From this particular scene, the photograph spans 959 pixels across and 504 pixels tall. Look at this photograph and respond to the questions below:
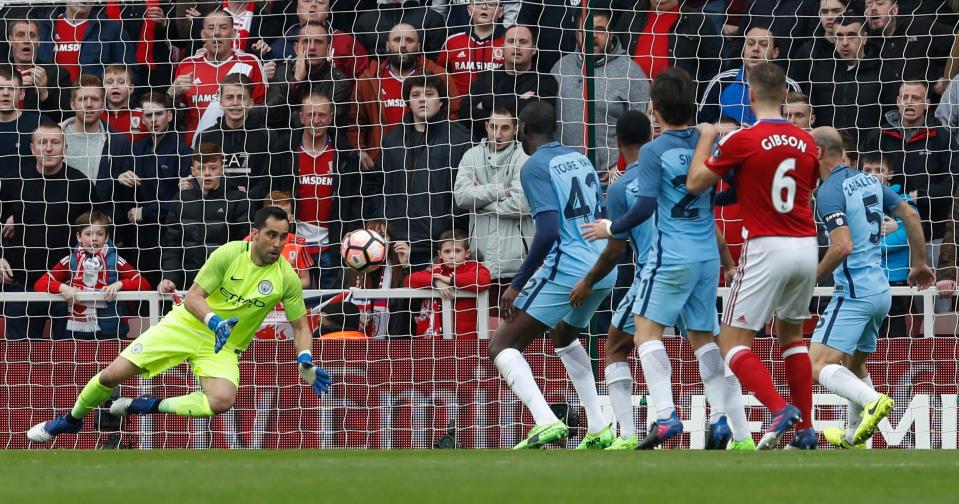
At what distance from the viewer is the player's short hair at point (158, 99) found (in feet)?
44.5

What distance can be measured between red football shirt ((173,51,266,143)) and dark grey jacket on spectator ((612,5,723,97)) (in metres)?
3.30

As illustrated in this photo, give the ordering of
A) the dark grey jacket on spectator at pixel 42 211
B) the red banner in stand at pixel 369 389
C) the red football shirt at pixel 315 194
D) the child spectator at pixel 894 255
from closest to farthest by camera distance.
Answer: the child spectator at pixel 894 255
the red banner in stand at pixel 369 389
the red football shirt at pixel 315 194
the dark grey jacket on spectator at pixel 42 211

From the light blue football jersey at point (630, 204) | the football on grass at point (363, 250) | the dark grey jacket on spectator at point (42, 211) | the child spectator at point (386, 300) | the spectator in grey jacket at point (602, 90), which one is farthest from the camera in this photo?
the dark grey jacket on spectator at point (42, 211)

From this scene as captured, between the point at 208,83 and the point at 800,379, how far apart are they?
712 centimetres

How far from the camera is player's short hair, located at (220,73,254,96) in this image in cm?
1334

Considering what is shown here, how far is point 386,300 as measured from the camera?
40.8ft

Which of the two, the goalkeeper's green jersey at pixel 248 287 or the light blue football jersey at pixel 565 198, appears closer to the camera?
the light blue football jersey at pixel 565 198

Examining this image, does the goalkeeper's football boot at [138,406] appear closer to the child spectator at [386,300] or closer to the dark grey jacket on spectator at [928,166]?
the child spectator at [386,300]

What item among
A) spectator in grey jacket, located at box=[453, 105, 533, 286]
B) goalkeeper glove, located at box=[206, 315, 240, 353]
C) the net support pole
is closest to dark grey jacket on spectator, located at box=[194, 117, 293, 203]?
spectator in grey jacket, located at box=[453, 105, 533, 286]

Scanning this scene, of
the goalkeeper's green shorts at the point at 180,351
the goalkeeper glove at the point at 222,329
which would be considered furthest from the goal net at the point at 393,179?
the goalkeeper glove at the point at 222,329

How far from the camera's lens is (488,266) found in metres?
12.2

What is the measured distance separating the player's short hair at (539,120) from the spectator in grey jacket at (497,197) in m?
2.42

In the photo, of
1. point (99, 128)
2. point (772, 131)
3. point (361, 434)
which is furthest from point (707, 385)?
point (99, 128)

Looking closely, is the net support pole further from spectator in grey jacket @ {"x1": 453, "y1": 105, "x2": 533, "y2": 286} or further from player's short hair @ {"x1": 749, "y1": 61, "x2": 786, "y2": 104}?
player's short hair @ {"x1": 749, "y1": 61, "x2": 786, "y2": 104}
